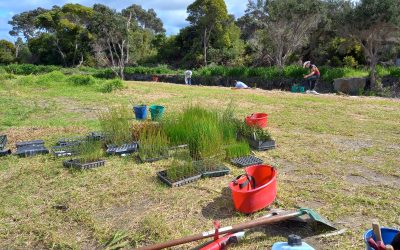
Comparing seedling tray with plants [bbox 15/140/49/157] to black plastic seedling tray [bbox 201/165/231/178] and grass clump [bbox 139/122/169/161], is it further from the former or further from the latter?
black plastic seedling tray [bbox 201/165/231/178]

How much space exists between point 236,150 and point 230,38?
24.1 meters

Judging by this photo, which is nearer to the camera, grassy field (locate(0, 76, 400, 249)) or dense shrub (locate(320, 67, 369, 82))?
grassy field (locate(0, 76, 400, 249))

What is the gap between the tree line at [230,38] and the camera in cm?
1442

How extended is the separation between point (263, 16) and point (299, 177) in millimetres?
20158

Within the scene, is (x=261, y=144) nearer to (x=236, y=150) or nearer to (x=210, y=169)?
(x=236, y=150)

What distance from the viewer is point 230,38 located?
27547mm

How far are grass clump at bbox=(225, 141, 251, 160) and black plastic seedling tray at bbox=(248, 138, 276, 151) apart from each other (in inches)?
13.5

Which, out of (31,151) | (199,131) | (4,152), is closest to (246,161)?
(199,131)

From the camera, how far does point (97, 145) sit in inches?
173

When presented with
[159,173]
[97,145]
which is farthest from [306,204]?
[97,145]

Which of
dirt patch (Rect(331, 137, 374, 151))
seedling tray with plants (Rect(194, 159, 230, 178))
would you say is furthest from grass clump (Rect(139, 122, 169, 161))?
dirt patch (Rect(331, 137, 374, 151))

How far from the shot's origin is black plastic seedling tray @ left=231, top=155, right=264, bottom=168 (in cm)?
422

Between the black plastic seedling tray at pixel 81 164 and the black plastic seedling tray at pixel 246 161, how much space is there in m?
1.59

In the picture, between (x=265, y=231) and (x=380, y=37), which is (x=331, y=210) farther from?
(x=380, y=37)
